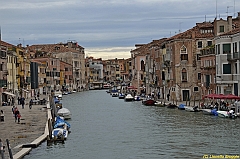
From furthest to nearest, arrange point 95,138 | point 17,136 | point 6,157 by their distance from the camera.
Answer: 1. point 95,138
2. point 17,136
3. point 6,157

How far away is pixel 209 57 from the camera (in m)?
41.5

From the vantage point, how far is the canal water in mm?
19328

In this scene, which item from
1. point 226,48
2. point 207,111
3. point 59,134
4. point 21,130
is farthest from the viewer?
point 226,48

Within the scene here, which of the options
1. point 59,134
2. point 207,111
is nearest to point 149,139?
point 59,134

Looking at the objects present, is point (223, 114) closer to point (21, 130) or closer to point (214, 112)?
point (214, 112)

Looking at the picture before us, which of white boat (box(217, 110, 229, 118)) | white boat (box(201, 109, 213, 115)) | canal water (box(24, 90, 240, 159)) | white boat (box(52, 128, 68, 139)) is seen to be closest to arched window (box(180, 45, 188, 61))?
white boat (box(201, 109, 213, 115))

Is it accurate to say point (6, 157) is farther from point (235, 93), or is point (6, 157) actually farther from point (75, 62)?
point (75, 62)

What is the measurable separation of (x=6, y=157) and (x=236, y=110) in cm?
1780

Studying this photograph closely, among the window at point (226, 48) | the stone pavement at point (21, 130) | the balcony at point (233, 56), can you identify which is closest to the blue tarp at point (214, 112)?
the balcony at point (233, 56)

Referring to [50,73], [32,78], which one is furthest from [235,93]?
[50,73]

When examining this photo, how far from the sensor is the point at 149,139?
76.1 feet

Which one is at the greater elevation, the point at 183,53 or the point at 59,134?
the point at 183,53

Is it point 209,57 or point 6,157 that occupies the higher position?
point 209,57

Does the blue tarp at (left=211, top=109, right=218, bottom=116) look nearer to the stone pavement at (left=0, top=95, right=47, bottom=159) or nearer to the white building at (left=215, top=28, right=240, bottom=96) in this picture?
the white building at (left=215, top=28, right=240, bottom=96)
